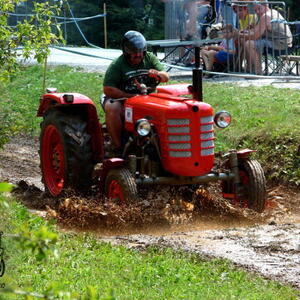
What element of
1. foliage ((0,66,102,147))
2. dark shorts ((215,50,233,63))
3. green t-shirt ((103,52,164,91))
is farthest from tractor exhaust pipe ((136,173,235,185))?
dark shorts ((215,50,233,63))

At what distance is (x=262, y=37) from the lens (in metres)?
20.5

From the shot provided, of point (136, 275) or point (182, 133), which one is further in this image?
point (182, 133)

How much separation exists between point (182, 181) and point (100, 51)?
2239 centimetres

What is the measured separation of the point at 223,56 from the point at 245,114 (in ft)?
19.5

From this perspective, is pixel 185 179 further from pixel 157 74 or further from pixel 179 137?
pixel 157 74

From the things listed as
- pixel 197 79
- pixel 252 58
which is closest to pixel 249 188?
A: pixel 197 79

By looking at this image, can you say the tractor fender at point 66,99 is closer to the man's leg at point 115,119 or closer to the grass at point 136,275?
the man's leg at point 115,119

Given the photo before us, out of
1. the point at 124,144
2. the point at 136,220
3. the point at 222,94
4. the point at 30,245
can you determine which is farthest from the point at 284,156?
the point at 30,245

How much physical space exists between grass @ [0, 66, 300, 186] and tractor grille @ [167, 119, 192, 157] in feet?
7.35

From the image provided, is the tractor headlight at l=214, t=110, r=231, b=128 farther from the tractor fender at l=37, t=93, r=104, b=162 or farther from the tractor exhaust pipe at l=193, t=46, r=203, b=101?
the tractor fender at l=37, t=93, r=104, b=162

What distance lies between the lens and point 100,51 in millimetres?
32156

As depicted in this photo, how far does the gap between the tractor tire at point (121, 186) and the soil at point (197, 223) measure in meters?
0.11

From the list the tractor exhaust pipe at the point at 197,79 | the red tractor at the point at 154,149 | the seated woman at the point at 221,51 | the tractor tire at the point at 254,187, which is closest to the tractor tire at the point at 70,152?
Answer: the red tractor at the point at 154,149

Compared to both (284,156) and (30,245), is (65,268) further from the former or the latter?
(284,156)
